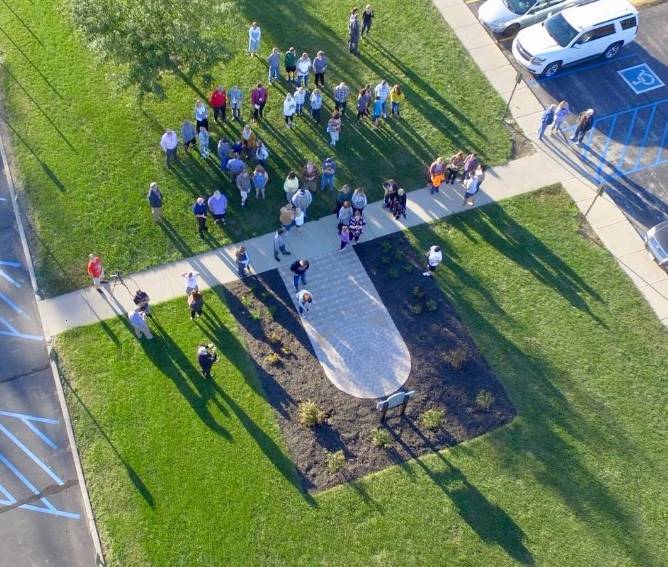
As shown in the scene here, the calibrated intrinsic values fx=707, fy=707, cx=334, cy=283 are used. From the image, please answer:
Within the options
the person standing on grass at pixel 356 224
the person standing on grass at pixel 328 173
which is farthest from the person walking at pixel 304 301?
the person standing on grass at pixel 328 173

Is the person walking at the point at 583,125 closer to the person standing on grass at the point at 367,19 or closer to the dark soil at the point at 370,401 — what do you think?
the dark soil at the point at 370,401

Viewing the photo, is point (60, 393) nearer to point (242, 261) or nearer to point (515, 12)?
point (242, 261)

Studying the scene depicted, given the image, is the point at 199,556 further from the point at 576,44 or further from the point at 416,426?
the point at 576,44

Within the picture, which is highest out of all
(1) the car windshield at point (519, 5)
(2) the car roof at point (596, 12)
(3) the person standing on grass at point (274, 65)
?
(3) the person standing on grass at point (274, 65)

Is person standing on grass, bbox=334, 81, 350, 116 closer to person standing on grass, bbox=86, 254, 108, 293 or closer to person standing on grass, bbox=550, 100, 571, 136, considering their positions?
person standing on grass, bbox=550, 100, 571, 136

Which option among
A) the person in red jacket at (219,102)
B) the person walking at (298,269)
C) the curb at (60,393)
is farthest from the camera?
the person in red jacket at (219,102)
